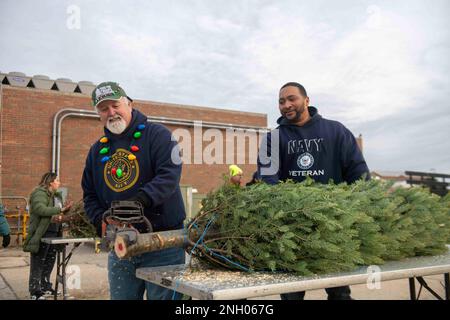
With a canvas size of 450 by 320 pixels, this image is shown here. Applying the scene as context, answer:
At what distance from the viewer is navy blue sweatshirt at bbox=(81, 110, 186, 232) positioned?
283cm

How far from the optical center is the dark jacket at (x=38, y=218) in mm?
6254

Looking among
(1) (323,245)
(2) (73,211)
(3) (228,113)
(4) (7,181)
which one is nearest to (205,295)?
(1) (323,245)

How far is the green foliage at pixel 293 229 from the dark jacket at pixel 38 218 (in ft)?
14.1

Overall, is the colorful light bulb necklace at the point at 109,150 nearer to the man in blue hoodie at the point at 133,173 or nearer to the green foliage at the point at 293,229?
the man in blue hoodie at the point at 133,173

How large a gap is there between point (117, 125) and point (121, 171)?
33 centimetres

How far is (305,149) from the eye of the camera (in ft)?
12.0

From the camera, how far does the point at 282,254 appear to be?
96.4 inches

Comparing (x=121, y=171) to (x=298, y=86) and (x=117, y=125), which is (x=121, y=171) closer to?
(x=117, y=125)

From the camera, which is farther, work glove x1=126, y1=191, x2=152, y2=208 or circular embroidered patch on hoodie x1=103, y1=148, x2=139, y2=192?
circular embroidered patch on hoodie x1=103, y1=148, x2=139, y2=192

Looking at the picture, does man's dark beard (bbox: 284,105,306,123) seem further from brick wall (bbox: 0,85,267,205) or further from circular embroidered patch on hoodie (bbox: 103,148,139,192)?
brick wall (bbox: 0,85,267,205)

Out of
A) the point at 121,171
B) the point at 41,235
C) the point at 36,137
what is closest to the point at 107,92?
the point at 121,171

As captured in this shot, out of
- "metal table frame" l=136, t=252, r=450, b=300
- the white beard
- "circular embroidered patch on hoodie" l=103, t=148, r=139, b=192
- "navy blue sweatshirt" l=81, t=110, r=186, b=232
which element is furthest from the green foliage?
the white beard

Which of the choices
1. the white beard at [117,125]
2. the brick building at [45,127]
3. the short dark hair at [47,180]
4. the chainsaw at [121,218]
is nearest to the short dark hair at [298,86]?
the white beard at [117,125]

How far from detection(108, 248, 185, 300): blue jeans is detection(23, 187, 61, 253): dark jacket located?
3703 mm
